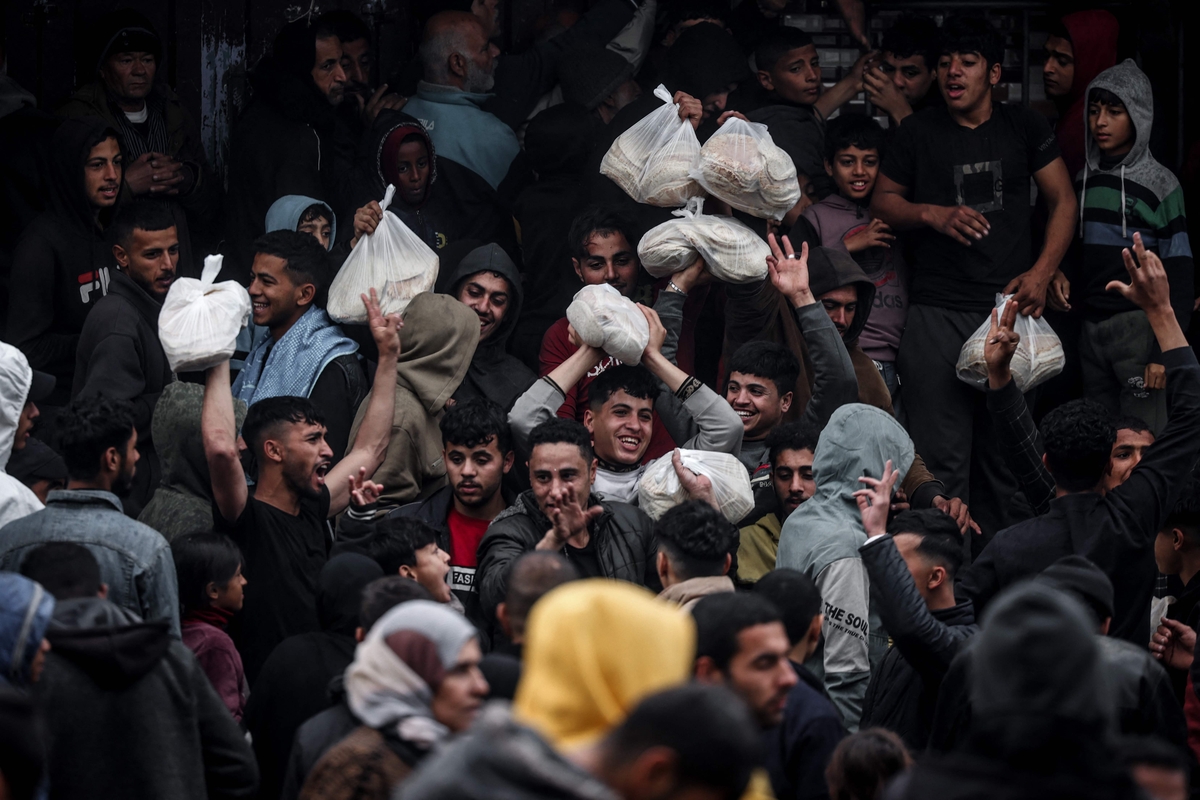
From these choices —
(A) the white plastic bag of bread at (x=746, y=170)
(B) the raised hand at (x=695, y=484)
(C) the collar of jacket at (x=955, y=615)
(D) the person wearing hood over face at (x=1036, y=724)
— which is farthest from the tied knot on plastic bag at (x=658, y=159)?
(D) the person wearing hood over face at (x=1036, y=724)

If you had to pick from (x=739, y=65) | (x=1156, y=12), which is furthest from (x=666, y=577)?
(x=1156, y=12)

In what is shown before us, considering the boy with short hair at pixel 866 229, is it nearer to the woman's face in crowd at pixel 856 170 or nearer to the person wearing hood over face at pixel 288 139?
the woman's face in crowd at pixel 856 170

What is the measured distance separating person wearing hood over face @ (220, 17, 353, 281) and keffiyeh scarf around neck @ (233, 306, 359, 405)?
85cm

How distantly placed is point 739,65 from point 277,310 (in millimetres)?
2470

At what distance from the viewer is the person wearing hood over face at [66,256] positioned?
6047 millimetres

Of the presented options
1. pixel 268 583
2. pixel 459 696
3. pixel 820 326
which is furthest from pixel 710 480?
pixel 459 696

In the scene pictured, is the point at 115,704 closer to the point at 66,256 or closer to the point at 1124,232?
the point at 66,256

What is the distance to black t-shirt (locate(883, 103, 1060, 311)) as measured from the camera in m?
6.74

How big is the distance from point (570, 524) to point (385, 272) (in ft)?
5.80

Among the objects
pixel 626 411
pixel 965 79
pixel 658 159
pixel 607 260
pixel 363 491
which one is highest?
pixel 965 79

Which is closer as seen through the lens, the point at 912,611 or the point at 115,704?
the point at 115,704

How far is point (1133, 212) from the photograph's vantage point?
6.84 meters

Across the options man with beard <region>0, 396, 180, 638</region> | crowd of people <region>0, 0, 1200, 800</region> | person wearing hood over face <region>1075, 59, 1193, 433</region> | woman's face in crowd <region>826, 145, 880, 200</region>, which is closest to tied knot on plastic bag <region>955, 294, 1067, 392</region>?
crowd of people <region>0, 0, 1200, 800</region>

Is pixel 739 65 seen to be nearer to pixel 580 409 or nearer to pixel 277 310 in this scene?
pixel 580 409
